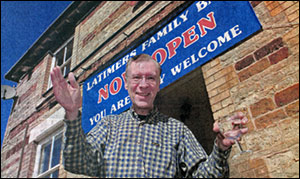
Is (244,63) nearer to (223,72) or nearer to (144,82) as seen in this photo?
(223,72)

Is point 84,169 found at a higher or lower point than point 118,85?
lower

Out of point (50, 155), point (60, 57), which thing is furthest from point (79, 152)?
point (60, 57)

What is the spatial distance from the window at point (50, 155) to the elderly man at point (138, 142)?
11.0ft

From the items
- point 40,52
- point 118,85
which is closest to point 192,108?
point 118,85

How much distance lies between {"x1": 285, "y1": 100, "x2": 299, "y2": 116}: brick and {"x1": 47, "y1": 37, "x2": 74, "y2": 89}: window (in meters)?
5.25

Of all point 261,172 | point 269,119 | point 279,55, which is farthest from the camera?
point 279,55

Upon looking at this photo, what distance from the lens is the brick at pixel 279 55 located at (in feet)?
6.69

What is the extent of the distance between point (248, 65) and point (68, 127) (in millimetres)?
1785

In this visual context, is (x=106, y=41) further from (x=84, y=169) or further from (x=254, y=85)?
(x=84, y=169)

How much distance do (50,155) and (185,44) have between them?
355cm

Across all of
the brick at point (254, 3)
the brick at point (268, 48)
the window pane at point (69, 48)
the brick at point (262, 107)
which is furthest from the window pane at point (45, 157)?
the brick at point (254, 3)

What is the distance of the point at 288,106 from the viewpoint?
6.17ft

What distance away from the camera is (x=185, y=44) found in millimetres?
2900

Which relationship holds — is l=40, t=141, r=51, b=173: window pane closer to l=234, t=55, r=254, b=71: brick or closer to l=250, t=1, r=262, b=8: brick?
l=234, t=55, r=254, b=71: brick
